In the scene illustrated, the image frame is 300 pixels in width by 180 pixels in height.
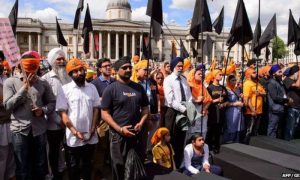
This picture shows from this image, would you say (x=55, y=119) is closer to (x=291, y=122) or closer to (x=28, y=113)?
(x=28, y=113)

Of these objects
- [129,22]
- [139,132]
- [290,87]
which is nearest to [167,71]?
[290,87]

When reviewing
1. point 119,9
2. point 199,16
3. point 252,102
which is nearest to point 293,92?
point 252,102

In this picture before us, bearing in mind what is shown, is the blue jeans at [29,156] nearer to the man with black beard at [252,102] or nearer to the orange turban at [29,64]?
the orange turban at [29,64]

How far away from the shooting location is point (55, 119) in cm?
532

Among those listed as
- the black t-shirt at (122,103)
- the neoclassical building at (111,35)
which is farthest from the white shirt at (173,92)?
the neoclassical building at (111,35)

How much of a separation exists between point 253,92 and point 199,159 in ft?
8.29

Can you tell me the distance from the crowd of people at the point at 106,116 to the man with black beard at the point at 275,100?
14.1 inches

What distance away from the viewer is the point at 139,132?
4684mm

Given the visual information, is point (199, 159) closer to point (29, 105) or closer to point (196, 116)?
point (196, 116)

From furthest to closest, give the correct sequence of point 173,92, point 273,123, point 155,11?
point 273,123
point 173,92
point 155,11


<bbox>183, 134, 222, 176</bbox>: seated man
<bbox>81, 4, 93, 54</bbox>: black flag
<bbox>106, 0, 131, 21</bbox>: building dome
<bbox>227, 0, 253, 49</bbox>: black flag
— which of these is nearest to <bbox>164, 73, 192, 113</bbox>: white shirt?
<bbox>183, 134, 222, 176</bbox>: seated man

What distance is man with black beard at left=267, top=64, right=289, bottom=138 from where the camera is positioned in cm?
777

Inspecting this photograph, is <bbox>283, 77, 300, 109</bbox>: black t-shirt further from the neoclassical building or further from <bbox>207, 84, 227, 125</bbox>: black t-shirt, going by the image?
the neoclassical building

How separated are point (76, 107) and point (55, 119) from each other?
693mm
